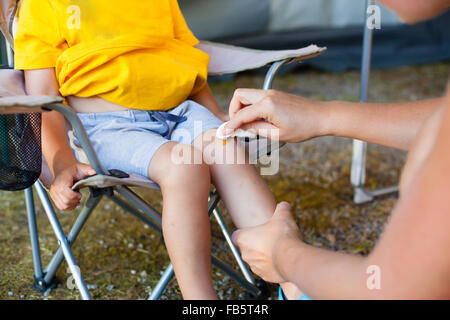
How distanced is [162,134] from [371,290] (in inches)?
38.0

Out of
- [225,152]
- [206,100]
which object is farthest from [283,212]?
[206,100]

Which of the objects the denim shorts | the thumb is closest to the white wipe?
the denim shorts

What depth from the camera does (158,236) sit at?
2.40 meters

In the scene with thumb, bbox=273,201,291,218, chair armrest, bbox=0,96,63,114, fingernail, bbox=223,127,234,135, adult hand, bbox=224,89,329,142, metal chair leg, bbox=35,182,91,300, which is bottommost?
metal chair leg, bbox=35,182,91,300

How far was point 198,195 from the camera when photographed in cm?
135

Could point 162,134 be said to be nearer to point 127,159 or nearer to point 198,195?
point 127,159

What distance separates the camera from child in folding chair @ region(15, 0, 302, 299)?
1381mm

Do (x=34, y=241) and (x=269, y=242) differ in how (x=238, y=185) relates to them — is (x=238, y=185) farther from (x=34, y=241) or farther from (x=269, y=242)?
(x=34, y=241)

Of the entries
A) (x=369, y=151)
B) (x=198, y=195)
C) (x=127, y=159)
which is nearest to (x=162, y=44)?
(x=127, y=159)

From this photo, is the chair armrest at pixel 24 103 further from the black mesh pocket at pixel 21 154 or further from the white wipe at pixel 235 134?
the white wipe at pixel 235 134

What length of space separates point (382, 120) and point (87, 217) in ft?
3.04

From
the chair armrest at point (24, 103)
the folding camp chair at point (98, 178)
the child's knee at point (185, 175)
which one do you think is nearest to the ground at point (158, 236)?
the folding camp chair at point (98, 178)

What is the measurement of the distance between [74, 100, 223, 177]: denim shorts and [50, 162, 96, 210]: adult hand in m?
0.10

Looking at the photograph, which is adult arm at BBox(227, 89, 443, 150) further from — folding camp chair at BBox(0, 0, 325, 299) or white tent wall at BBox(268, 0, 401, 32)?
white tent wall at BBox(268, 0, 401, 32)
